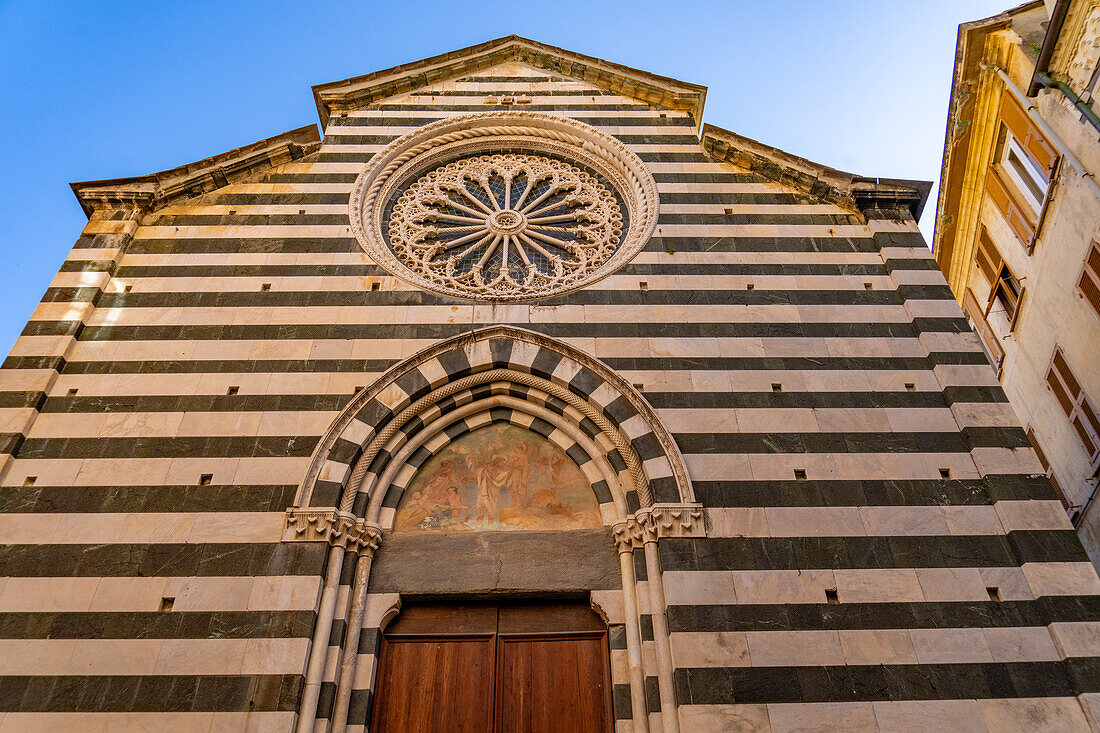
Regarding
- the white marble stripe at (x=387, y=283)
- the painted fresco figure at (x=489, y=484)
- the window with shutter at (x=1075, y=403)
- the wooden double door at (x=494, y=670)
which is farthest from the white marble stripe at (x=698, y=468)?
the window with shutter at (x=1075, y=403)

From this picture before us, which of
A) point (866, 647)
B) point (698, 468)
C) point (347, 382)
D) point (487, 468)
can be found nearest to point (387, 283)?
point (347, 382)

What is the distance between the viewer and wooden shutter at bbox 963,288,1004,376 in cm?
1379

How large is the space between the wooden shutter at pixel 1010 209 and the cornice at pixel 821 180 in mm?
3323

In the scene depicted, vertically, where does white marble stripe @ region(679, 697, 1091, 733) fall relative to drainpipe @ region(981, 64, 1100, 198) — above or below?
below

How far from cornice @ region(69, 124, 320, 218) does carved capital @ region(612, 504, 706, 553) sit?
6970 mm

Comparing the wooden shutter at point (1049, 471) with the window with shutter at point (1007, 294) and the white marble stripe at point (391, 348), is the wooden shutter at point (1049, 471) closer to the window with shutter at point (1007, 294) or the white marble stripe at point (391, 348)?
the window with shutter at point (1007, 294)

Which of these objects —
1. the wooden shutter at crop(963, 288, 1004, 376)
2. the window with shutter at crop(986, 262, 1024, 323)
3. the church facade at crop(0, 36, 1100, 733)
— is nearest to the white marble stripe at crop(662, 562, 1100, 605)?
the church facade at crop(0, 36, 1100, 733)

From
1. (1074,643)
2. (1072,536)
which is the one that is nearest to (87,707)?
(1074,643)

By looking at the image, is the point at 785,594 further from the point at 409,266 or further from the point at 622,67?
the point at 622,67

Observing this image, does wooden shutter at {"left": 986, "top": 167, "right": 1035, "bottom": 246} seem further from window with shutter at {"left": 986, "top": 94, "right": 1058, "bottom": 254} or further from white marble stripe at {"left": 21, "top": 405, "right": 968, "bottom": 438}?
white marble stripe at {"left": 21, "top": 405, "right": 968, "bottom": 438}

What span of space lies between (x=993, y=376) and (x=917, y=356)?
0.76 metres

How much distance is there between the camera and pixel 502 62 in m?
12.1

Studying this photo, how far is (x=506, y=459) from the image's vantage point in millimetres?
8047

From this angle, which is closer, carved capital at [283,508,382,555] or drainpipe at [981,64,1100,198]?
carved capital at [283,508,382,555]
